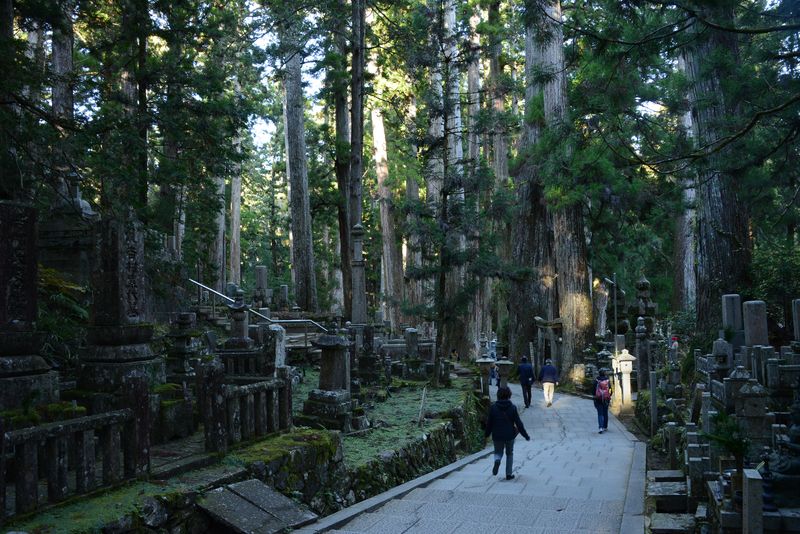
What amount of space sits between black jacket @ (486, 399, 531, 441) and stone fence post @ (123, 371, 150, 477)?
531cm

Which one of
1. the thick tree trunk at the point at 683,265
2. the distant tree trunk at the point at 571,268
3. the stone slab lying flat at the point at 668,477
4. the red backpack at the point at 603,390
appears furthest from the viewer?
the thick tree trunk at the point at 683,265

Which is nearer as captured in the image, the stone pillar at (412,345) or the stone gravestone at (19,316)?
the stone gravestone at (19,316)

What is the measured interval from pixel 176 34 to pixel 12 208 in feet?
36.4

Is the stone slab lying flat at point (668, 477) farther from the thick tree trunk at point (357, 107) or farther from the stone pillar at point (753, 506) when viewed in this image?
the thick tree trunk at point (357, 107)

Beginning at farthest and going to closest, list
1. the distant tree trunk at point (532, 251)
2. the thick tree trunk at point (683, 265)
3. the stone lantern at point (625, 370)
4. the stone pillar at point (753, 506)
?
the thick tree trunk at point (683, 265) < the distant tree trunk at point (532, 251) < the stone lantern at point (625, 370) < the stone pillar at point (753, 506)

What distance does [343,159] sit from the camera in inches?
1008

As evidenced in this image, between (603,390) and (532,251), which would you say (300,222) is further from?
(603,390)

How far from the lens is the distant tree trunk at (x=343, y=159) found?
2398 cm

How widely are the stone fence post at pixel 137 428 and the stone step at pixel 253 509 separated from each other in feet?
1.97

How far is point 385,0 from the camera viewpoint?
22.8m

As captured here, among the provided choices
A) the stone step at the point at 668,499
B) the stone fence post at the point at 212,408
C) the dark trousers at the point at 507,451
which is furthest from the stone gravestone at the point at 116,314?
the stone step at the point at 668,499

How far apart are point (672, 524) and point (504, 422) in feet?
11.4

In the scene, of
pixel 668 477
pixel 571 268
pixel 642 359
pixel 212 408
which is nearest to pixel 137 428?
pixel 212 408

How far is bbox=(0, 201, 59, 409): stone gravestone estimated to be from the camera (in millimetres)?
6121
